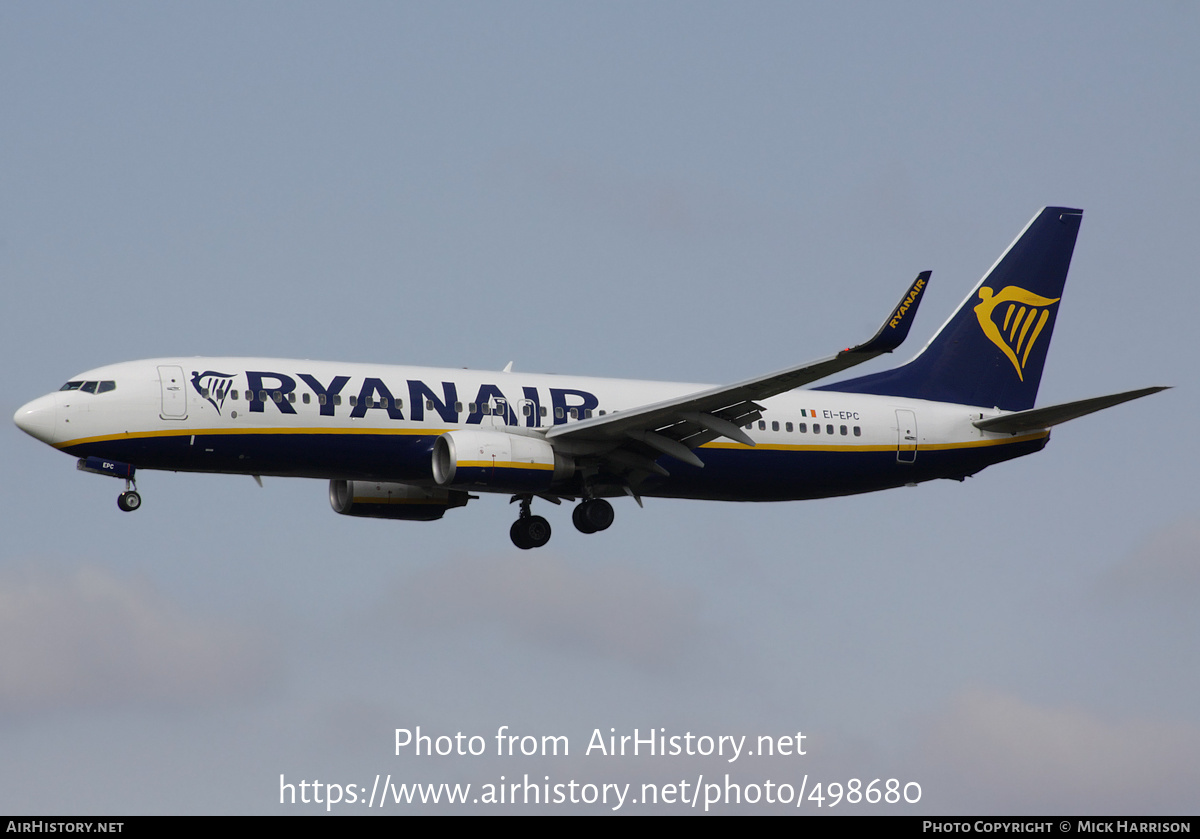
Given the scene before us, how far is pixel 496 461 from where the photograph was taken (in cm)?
4291

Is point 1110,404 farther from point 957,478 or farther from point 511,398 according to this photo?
point 511,398

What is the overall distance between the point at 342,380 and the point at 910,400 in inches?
690

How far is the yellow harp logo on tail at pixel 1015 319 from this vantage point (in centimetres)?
5309

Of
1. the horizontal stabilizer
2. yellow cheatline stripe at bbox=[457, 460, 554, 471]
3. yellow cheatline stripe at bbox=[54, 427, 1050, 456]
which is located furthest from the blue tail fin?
yellow cheatline stripe at bbox=[457, 460, 554, 471]

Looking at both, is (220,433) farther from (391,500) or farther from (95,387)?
(391,500)

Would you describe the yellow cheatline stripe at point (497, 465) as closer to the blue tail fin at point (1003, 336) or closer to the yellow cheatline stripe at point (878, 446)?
the yellow cheatline stripe at point (878, 446)

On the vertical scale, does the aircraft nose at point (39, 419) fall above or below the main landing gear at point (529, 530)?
above

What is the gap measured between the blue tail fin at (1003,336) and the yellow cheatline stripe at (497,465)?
36.2ft

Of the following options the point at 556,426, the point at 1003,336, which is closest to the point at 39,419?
the point at 556,426

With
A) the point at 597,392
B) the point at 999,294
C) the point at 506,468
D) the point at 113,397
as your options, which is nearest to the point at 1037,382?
the point at 999,294

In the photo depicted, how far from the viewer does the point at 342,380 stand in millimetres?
43125

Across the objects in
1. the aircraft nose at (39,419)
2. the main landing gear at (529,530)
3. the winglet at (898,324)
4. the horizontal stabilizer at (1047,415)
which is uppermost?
the winglet at (898,324)

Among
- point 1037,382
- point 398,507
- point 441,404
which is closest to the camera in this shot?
point 441,404

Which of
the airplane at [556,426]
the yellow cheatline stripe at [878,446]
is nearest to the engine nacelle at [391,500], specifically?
the airplane at [556,426]
